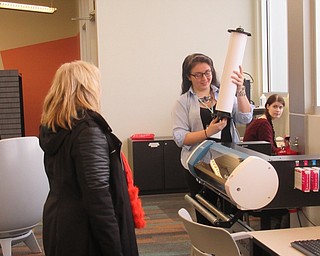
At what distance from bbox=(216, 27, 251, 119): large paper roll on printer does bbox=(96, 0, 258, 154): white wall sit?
371 cm

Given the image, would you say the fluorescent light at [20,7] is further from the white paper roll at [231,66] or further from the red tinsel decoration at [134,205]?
the red tinsel decoration at [134,205]

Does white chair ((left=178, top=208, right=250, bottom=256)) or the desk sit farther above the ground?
white chair ((left=178, top=208, right=250, bottom=256))

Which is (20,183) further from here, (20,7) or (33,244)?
(20,7)

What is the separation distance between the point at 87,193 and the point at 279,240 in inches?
32.2

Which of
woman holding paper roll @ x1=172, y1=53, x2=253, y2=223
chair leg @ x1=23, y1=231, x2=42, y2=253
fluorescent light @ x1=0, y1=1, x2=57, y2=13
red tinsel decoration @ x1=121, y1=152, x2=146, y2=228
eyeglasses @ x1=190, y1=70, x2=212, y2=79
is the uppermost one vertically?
fluorescent light @ x1=0, y1=1, x2=57, y2=13

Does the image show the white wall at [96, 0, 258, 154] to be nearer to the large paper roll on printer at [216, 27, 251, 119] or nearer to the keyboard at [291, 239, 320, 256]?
the large paper roll on printer at [216, 27, 251, 119]

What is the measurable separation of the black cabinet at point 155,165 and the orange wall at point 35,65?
4445 millimetres

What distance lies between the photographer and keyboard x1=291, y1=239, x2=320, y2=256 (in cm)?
164

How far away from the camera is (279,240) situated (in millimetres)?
1865

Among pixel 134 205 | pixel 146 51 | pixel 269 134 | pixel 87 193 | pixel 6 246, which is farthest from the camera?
pixel 146 51

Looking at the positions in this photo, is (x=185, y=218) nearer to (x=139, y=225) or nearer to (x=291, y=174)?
(x=139, y=225)

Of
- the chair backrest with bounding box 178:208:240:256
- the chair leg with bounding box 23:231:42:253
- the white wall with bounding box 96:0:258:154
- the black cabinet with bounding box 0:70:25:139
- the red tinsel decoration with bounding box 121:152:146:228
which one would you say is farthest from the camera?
the black cabinet with bounding box 0:70:25:139

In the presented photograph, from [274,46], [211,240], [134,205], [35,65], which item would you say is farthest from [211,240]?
[35,65]

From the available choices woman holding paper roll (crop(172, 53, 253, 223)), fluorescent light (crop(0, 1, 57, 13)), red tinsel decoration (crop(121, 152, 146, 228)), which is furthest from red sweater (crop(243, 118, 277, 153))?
fluorescent light (crop(0, 1, 57, 13))
